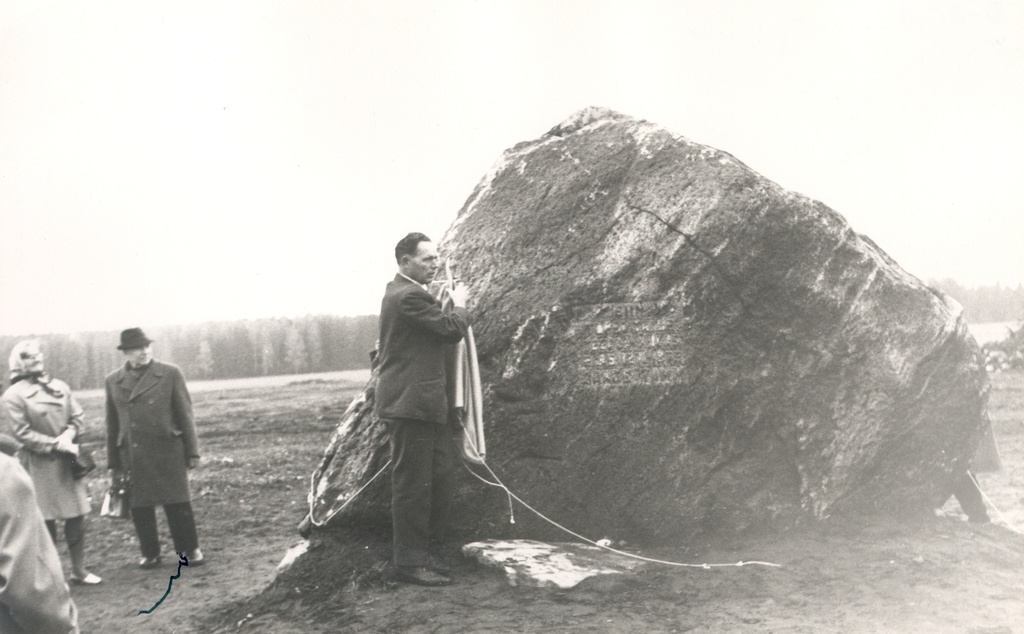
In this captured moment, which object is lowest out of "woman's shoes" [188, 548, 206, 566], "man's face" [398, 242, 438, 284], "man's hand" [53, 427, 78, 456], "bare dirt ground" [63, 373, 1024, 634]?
"woman's shoes" [188, 548, 206, 566]

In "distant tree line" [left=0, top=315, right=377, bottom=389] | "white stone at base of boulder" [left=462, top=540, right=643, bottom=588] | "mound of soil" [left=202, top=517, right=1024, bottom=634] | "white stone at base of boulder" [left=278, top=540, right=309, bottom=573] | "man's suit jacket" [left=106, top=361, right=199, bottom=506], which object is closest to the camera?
"mound of soil" [left=202, top=517, right=1024, bottom=634]

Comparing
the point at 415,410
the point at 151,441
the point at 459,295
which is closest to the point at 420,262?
the point at 459,295

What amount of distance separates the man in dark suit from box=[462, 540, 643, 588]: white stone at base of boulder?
0.30m

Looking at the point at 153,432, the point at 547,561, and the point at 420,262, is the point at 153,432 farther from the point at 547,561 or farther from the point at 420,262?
the point at 547,561

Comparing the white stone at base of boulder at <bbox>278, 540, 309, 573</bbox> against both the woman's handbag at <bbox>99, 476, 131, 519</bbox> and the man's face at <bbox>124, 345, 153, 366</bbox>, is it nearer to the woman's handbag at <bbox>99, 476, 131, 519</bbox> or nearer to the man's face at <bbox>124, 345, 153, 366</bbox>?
the woman's handbag at <bbox>99, 476, 131, 519</bbox>

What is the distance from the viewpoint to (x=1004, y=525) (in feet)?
19.0

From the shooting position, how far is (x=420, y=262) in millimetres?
4867

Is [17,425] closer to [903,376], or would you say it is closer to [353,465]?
[353,465]

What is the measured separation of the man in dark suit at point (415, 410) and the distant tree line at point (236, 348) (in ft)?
11.9

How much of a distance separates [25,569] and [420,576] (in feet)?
7.83

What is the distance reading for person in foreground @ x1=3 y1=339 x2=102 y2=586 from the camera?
5656mm

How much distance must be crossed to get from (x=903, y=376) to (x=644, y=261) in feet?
6.12

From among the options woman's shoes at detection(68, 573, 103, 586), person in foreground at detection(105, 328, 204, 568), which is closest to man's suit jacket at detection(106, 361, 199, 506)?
person in foreground at detection(105, 328, 204, 568)

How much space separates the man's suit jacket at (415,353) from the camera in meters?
4.63
